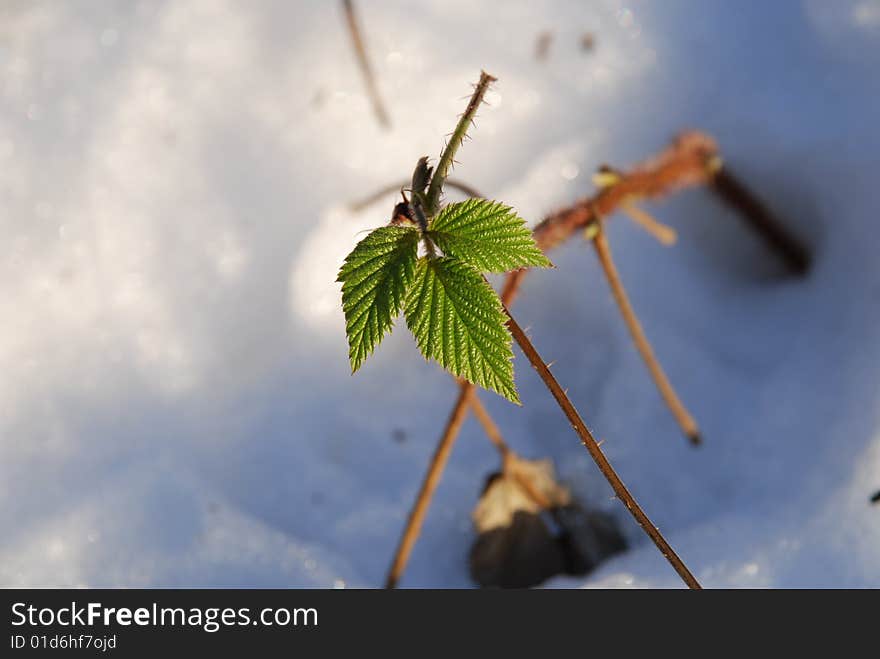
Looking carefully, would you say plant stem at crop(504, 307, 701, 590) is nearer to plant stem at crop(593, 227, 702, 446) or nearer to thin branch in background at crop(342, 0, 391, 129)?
plant stem at crop(593, 227, 702, 446)

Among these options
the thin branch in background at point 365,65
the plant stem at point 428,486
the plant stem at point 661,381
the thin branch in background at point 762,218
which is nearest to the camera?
the plant stem at point 428,486

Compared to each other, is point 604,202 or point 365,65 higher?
point 365,65

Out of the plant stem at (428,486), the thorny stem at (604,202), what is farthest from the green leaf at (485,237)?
the plant stem at (428,486)

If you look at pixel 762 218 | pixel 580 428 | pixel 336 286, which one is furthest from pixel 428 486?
pixel 762 218

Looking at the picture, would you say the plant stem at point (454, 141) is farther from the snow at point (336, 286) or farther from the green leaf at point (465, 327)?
the snow at point (336, 286)

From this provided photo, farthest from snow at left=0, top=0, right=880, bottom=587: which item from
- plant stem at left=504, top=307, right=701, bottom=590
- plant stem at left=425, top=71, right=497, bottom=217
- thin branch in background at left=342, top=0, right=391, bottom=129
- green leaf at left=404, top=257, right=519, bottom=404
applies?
plant stem at left=425, top=71, right=497, bottom=217

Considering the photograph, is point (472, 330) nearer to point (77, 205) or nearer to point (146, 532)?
point (146, 532)

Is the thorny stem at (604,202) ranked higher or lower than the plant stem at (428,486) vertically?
higher

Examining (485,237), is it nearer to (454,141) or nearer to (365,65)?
(454,141)

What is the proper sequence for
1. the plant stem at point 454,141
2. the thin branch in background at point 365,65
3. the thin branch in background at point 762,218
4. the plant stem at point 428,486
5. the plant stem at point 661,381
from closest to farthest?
the plant stem at point 454,141 < the plant stem at point 428,486 < the plant stem at point 661,381 < the thin branch in background at point 762,218 < the thin branch in background at point 365,65
